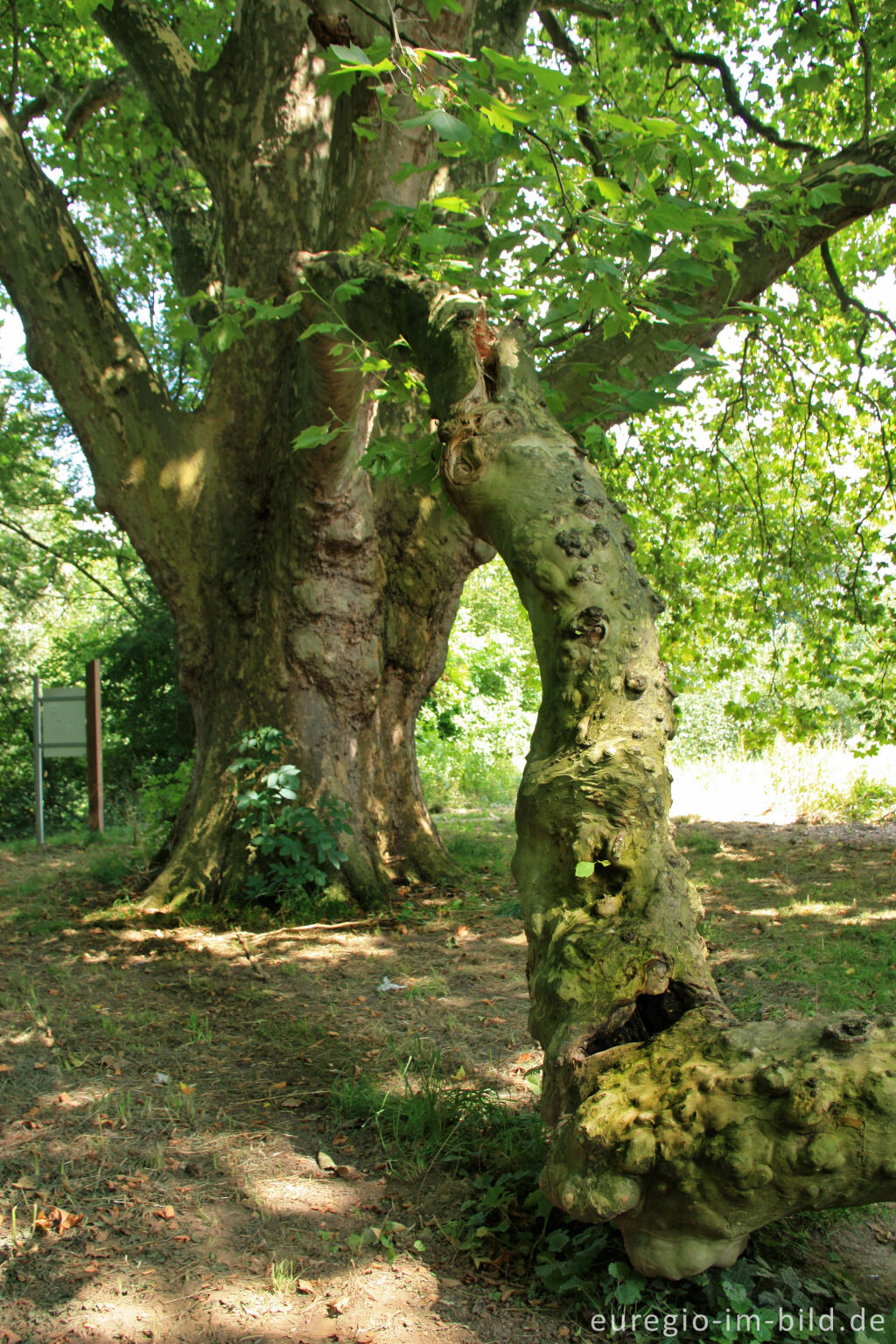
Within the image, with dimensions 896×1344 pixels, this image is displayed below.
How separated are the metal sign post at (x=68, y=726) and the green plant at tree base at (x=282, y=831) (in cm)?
507

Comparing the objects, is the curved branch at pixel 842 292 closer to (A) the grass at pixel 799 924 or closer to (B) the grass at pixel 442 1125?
(A) the grass at pixel 799 924

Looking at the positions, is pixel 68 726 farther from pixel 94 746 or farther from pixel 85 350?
pixel 85 350

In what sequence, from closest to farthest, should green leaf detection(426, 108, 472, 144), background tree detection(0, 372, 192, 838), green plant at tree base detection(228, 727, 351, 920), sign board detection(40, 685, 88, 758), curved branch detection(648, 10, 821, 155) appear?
green leaf detection(426, 108, 472, 144) < green plant at tree base detection(228, 727, 351, 920) < curved branch detection(648, 10, 821, 155) < sign board detection(40, 685, 88, 758) < background tree detection(0, 372, 192, 838)

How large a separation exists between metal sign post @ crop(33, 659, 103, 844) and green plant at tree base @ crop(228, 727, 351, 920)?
5073 mm

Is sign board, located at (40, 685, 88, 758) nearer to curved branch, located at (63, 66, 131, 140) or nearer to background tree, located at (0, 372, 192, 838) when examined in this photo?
background tree, located at (0, 372, 192, 838)

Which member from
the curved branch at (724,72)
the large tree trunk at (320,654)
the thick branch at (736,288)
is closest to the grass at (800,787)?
the large tree trunk at (320,654)

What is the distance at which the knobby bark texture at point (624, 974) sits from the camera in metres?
1.75

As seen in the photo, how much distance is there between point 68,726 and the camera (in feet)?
33.5

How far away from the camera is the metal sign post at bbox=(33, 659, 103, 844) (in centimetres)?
1017

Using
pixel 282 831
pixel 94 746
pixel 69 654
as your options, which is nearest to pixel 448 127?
pixel 282 831

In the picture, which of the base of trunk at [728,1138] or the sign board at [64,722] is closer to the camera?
the base of trunk at [728,1138]

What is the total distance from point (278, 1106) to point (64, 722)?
8.00m

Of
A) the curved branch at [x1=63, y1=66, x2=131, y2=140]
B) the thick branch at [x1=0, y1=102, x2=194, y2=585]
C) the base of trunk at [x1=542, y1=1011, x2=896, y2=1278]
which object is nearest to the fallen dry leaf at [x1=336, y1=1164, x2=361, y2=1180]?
the base of trunk at [x1=542, y1=1011, x2=896, y2=1278]

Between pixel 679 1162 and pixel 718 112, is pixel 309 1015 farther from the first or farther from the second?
pixel 718 112
